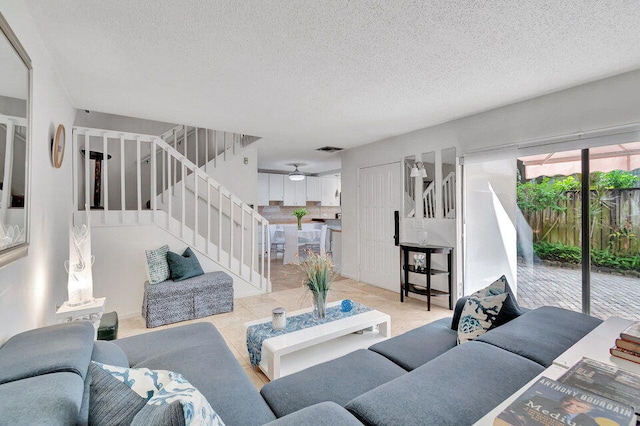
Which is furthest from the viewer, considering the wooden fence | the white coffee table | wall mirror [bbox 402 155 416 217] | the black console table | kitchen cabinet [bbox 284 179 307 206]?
kitchen cabinet [bbox 284 179 307 206]

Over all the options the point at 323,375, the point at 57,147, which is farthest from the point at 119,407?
the point at 57,147

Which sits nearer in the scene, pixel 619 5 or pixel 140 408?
pixel 140 408

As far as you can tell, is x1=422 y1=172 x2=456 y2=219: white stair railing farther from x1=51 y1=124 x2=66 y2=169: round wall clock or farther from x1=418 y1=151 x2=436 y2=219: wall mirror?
x1=51 y1=124 x2=66 y2=169: round wall clock

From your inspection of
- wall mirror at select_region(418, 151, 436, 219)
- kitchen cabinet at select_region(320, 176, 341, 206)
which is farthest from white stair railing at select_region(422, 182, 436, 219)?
kitchen cabinet at select_region(320, 176, 341, 206)

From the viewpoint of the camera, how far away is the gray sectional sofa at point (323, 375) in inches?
35.9

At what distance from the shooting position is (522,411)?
2.64ft

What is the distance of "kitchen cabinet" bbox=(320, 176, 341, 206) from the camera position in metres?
8.93

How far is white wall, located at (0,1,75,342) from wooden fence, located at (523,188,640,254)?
4242 millimetres

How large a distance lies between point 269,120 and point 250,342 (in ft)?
8.40

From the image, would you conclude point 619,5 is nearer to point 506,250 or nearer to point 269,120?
point 506,250

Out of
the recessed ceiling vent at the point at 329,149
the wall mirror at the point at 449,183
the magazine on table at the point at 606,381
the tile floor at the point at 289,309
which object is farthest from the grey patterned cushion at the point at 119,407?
the recessed ceiling vent at the point at 329,149

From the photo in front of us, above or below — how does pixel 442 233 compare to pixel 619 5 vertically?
below

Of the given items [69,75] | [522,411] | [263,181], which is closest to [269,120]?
[69,75]

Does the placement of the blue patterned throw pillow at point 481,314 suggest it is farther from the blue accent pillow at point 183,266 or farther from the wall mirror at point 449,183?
the blue accent pillow at point 183,266
